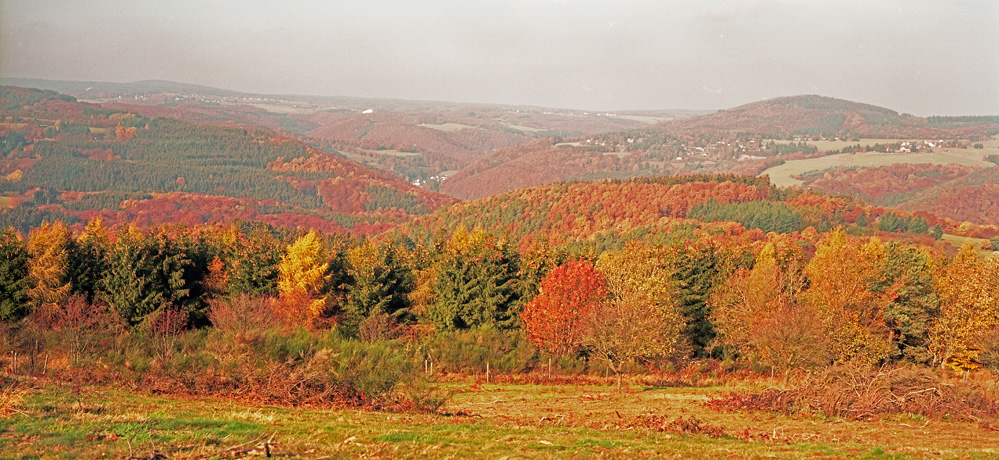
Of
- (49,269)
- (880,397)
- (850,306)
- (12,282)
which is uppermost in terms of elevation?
(880,397)

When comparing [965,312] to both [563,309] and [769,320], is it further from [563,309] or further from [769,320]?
[563,309]

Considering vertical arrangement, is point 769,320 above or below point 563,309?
above

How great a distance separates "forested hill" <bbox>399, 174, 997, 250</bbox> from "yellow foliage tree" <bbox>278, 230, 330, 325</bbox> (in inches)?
2983

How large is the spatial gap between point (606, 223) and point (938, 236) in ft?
218

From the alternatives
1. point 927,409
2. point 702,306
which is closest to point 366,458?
point 927,409

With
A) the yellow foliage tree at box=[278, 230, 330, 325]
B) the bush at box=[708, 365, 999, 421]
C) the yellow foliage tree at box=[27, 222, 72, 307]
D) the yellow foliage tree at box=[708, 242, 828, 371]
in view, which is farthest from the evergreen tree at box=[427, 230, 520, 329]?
the bush at box=[708, 365, 999, 421]

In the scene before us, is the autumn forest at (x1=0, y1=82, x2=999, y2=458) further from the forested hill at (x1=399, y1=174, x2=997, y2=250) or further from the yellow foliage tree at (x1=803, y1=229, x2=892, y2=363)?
the forested hill at (x1=399, y1=174, x2=997, y2=250)

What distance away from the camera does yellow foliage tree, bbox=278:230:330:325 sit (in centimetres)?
5394

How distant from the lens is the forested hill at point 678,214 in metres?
142

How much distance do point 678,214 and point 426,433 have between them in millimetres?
152498

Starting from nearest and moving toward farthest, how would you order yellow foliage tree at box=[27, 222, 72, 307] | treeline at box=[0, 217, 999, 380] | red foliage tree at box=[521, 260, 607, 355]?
treeline at box=[0, 217, 999, 380], red foliage tree at box=[521, 260, 607, 355], yellow foliage tree at box=[27, 222, 72, 307]

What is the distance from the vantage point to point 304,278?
56.3 metres

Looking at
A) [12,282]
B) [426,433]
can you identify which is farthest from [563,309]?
[12,282]

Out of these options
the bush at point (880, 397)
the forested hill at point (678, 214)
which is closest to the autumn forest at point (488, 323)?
the bush at point (880, 397)
